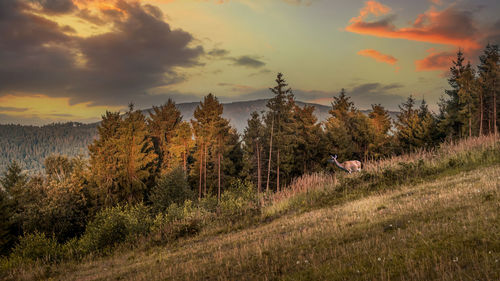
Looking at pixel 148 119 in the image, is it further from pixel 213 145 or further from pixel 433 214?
pixel 433 214

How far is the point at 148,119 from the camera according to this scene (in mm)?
61188

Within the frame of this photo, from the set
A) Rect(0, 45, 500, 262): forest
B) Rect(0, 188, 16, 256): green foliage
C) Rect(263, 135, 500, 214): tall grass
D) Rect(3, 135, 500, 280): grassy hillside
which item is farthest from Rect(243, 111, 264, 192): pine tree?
Rect(0, 188, 16, 256): green foliage

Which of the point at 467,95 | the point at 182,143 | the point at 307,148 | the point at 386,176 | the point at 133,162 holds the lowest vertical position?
the point at 133,162

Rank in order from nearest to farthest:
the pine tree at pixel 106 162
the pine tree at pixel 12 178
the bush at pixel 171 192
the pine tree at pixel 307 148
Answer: the bush at pixel 171 192
the pine tree at pixel 106 162
the pine tree at pixel 307 148
the pine tree at pixel 12 178

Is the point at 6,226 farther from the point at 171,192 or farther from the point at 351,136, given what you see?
the point at 351,136

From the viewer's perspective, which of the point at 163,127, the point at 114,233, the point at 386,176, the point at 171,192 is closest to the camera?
the point at 386,176

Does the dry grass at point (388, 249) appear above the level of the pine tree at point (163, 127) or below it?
below

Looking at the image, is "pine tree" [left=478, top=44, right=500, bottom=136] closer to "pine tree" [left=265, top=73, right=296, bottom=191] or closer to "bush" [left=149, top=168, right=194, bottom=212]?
"pine tree" [left=265, top=73, right=296, bottom=191]

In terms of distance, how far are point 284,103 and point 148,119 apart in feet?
108

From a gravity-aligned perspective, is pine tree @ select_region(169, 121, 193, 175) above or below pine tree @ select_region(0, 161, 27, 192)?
above

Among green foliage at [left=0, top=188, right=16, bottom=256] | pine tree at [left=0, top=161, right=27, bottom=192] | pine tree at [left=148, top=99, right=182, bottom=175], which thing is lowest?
green foliage at [left=0, top=188, right=16, bottom=256]

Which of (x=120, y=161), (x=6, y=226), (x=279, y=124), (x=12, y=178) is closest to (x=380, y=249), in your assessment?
(x=279, y=124)

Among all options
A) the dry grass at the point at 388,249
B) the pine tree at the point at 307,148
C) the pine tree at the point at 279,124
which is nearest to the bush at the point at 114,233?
the dry grass at the point at 388,249

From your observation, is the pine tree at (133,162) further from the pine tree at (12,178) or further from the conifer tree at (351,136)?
the conifer tree at (351,136)
